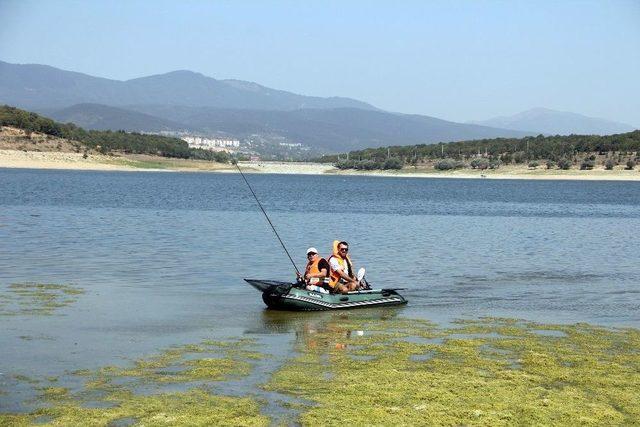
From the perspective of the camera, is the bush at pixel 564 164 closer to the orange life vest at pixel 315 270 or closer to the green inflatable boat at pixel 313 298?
the green inflatable boat at pixel 313 298

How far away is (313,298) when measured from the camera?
21.7 m

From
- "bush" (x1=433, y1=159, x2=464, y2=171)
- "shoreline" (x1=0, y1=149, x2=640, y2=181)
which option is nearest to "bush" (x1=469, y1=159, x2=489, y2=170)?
"shoreline" (x1=0, y1=149, x2=640, y2=181)

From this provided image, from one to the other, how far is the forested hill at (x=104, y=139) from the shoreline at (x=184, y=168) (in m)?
2.99

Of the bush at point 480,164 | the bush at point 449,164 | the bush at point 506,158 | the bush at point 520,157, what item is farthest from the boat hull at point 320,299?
the bush at point 449,164

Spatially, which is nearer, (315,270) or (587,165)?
(315,270)

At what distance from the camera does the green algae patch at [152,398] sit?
12.2 m

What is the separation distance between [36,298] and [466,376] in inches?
440

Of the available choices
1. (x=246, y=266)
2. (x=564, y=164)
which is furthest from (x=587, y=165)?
(x=246, y=266)

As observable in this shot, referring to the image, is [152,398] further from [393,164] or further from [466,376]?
[393,164]

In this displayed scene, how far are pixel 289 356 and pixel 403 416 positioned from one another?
412 cm

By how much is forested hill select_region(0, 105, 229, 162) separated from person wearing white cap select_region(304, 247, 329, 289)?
414 feet

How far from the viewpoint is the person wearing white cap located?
72.7 feet

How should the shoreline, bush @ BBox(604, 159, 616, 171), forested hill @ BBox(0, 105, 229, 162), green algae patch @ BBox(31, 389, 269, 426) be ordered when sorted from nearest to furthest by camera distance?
green algae patch @ BBox(31, 389, 269, 426)
the shoreline
bush @ BBox(604, 159, 616, 171)
forested hill @ BBox(0, 105, 229, 162)

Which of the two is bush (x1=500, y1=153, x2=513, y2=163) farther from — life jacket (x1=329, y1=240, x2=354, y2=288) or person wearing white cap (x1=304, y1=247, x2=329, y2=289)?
person wearing white cap (x1=304, y1=247, x2=329, y2=289)
